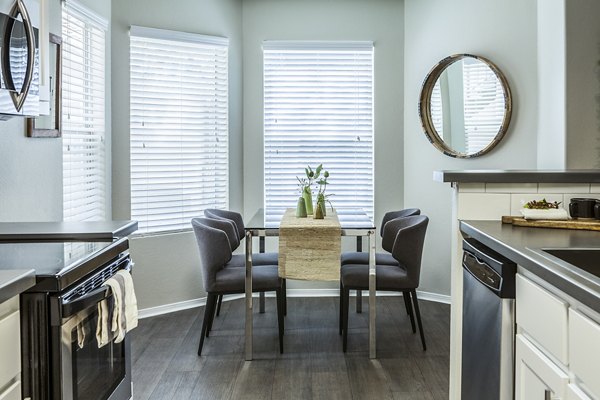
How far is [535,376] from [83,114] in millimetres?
3383

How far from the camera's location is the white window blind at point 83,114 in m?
3.91

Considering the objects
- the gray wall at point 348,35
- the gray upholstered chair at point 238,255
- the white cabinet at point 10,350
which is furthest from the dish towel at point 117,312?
the gray wall at point 348,35

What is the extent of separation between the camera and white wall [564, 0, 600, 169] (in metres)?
3.21

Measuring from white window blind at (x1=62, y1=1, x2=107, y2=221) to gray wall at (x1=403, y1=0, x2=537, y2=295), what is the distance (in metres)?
2.62

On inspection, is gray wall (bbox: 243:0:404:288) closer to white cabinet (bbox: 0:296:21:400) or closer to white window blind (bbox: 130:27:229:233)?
white window blind (bbox: 130:27:229:233)

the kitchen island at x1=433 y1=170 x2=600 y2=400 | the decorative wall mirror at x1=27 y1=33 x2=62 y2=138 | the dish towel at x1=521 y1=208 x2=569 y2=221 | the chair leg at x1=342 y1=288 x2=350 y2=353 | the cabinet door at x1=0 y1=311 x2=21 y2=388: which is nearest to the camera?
the cabinet door at x1=0 y1=311 x2=21 y2=388

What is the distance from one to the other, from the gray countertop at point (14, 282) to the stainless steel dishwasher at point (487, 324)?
1457mm

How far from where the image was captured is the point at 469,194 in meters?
2.71

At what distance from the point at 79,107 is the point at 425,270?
3.15 metres

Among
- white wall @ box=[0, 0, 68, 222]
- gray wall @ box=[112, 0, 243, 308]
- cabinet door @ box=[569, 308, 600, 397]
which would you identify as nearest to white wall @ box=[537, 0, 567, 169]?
cabinet door @ box=[569, 308, 600, 397]

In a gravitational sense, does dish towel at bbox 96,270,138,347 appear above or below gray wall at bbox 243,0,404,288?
below

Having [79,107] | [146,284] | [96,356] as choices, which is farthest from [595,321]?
[146,284]

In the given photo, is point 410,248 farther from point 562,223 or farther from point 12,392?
point 12,392

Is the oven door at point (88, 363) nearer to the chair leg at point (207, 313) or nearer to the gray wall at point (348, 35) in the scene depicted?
the chair leg at point (207, 313)
